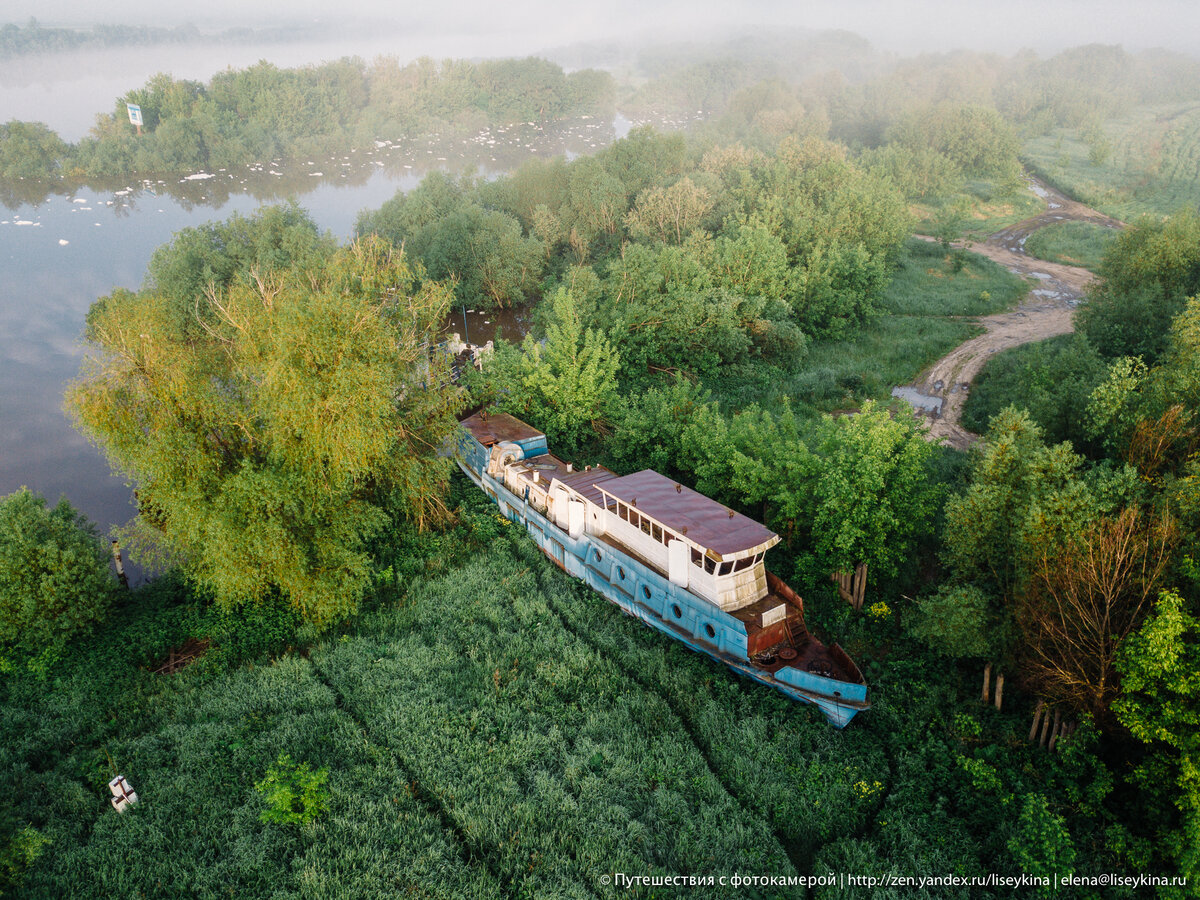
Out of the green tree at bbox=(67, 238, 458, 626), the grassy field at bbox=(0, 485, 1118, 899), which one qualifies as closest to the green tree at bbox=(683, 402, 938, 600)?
the grassy field at bbox=(0, 485, 1118, 899)

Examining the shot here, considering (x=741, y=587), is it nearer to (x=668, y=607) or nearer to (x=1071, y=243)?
(x=668, y=607)

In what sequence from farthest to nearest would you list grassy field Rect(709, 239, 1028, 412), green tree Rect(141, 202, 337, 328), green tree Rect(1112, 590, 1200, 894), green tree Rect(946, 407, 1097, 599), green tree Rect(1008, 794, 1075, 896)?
green tree Rect(141, 202, 337, 328) → grassy field Rect(709, 239, 1028, 412) → green tree Rect(946, 407, 1097, 599) → green tree Rect(1008, 794, 1075, 896) → green tree Rect(1112, 590, 1200, 894)

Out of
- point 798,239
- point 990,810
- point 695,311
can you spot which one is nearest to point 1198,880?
point 990,810

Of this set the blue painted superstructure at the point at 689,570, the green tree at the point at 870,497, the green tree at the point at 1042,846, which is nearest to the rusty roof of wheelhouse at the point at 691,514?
the blue painted superstructure at the point at 689,570

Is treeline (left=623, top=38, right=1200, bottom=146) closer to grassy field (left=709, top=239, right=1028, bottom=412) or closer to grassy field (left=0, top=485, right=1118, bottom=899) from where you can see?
grassy field (left=709, top=239, right=1028, bottom=412)

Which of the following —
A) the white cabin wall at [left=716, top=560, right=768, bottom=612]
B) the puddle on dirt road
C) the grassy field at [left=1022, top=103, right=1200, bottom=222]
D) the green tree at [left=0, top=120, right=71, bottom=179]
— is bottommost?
the puddle on dirt road

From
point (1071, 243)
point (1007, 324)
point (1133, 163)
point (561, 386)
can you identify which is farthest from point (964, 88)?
point (561, 386)
